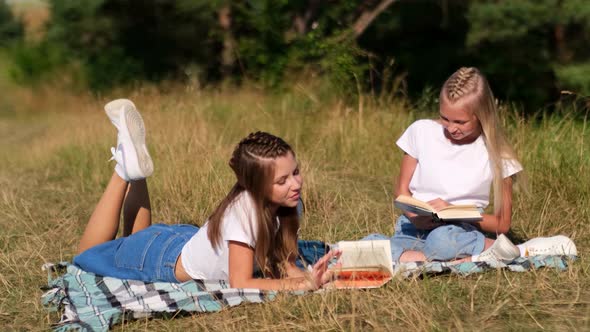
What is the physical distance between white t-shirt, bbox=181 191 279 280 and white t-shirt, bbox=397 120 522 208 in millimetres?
1108

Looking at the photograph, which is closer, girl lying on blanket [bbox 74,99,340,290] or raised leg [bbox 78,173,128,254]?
girl lying on blanket [bbox 74,99,340,290]

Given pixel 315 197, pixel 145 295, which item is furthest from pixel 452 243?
pixel 315 197

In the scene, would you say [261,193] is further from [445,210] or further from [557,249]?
[557,249]

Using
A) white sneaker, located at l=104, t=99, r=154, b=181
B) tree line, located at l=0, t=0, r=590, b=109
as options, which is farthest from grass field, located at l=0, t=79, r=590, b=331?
tree line, located at l=0, t=0, r=590, b=109

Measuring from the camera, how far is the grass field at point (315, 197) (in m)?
3.82

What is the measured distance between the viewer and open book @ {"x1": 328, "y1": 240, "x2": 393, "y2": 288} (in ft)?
13.6

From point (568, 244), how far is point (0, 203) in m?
3.96

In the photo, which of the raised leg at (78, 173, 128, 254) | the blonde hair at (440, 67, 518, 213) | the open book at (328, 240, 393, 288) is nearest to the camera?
the open book at (328, 240, 393, 288)

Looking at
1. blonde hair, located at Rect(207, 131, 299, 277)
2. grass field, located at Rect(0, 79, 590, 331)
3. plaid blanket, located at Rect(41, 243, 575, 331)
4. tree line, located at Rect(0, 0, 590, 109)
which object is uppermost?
blonde hair, located at Rect(207, 131, 299, 277)

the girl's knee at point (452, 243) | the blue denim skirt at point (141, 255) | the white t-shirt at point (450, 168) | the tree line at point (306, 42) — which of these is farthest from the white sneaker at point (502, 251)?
the tree line at point (306, 42)

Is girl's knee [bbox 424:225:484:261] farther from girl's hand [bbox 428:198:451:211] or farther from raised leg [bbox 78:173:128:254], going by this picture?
raised leg [bbox 78:173:128:254]

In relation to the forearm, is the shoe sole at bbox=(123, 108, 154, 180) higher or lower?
higher

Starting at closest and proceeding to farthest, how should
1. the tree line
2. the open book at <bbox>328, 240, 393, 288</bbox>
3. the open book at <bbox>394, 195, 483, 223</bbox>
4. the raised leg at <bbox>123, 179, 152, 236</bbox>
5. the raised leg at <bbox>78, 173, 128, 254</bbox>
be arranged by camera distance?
the open book at <bbox>328, 240, 393, 288</bbox> < the open book at <bbox>394, 195, 483, 223</bbox> < the raised leg at <bbox>78, 173, 128, 254</bbox> < the raised leg at <bbox>123, 179, 152, 236</bbox> < the tree line

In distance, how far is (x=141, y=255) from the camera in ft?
14.9
